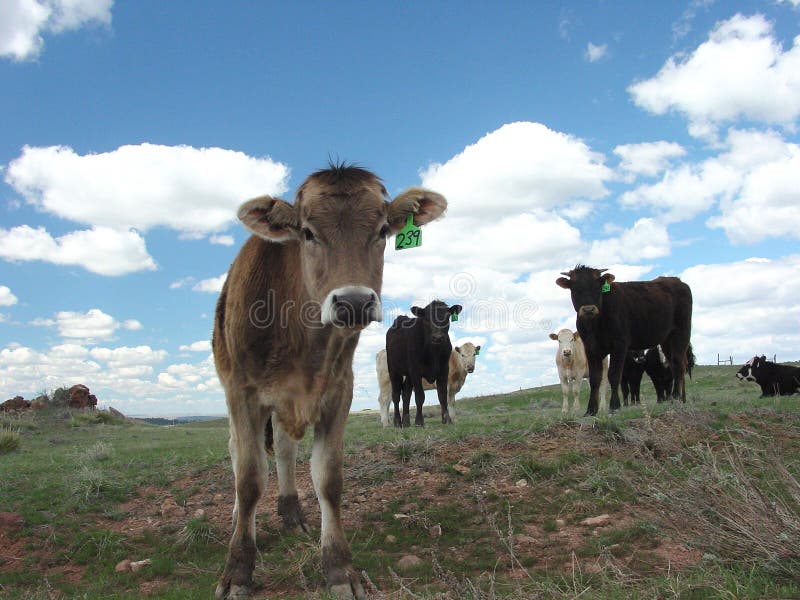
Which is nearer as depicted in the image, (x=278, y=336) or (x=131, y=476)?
(x=278, y=336)

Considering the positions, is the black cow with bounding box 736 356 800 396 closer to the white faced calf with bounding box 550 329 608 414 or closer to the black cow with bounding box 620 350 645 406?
the white faced calf with bounding box 550 329 608 414

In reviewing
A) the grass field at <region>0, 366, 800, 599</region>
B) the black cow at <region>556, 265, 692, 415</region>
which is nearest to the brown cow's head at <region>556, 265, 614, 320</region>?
the black cow at <region>556, 265, 692, 415</region>

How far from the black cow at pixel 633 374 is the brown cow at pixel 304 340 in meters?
11.9

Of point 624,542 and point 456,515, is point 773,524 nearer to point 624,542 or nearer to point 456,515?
point 624,542

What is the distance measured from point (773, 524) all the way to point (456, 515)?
3.43 meters

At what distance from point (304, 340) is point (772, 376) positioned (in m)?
21.8

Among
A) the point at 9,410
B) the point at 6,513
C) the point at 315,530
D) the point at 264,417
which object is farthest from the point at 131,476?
the point at 9,410

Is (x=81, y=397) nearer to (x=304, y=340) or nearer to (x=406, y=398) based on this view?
(x=406, y=398)

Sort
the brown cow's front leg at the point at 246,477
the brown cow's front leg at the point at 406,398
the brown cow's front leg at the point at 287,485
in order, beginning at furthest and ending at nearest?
1. the brown cow's front leg at the point at 406,398
2. the brown cow's front leg at the point at 287,485
3. the brown cow's front leg at the point at 246,477

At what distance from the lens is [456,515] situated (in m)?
6.62

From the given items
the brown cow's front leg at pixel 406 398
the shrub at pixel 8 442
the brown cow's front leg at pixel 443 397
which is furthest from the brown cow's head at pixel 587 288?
the shrub at pixel 8 442

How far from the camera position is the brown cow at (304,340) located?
5.08 metres

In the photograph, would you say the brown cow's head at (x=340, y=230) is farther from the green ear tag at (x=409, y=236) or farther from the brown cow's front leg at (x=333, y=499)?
the brown cow's front leg at (x=333, y=499)

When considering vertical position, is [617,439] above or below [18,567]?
above
